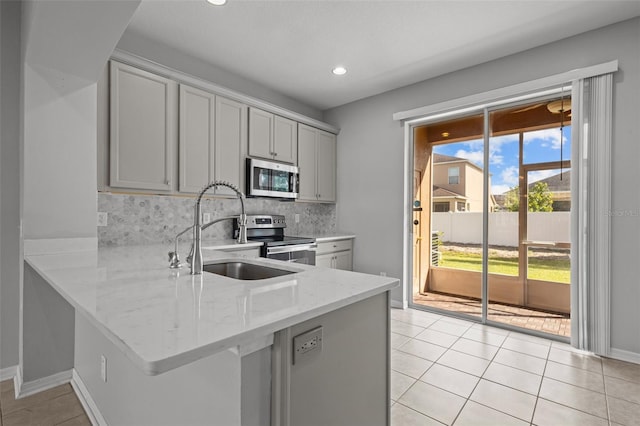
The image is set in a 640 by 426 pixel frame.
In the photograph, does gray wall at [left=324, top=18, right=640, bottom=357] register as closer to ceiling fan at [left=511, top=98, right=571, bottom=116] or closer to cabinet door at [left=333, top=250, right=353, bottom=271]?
cabinet door at [left=333, top=250, right=353, bottom=271]

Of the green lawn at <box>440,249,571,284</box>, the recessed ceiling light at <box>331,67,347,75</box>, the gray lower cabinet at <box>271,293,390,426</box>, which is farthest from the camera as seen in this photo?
the recessed ceiling light at <box>331,67,347,75</box>

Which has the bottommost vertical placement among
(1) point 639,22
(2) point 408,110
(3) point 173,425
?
(3) point 173,425

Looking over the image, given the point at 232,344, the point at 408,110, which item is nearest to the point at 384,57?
the point at 408,110

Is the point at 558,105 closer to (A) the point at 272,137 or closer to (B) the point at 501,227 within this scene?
(B) the point at 501,227

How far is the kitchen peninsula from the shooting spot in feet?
2.68

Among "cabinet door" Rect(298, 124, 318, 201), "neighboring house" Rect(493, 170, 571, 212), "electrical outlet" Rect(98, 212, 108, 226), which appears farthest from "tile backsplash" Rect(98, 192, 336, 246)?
"neighboring house" Rect(493, 170, 571, 212)

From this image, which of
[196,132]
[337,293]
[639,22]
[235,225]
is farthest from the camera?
[235,225]

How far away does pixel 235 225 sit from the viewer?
3611 mm

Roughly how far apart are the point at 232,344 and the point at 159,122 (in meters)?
2.53

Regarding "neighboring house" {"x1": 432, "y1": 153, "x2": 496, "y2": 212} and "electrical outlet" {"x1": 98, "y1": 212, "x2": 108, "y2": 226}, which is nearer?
"electrical outlet" {"x1": 98, "y1": 212, "x2": 108, "y2": 226}

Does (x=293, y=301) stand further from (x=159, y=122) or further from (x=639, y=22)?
(x=639, y=22)

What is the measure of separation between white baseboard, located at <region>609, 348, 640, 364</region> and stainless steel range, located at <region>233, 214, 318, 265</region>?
2.75 meters

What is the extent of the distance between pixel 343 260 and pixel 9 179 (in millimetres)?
3313

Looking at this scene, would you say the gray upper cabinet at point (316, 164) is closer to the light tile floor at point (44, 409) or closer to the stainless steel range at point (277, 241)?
the stainless steel range at point (277, 241)
